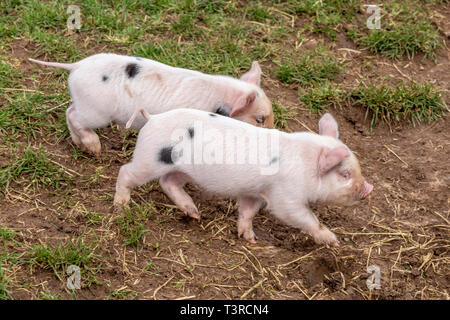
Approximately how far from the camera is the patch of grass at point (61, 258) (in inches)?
218

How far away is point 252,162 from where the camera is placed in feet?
19.4

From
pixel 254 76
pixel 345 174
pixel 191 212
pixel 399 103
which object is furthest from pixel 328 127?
pixel 399 103

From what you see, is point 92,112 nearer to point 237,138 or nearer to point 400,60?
point 237,138

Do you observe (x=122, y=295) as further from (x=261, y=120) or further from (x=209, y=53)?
(x=209, y=53)

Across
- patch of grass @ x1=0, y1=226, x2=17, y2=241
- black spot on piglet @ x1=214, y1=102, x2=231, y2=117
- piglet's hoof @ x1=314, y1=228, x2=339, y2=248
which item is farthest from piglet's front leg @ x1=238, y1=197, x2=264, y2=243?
patch of grass @ x1=0, y1=226, x2=17, y2=241

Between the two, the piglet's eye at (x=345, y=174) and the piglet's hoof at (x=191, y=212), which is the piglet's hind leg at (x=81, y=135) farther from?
the piglet's eye at (x=345, y=174)

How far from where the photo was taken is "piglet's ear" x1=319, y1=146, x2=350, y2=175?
5.81 metres

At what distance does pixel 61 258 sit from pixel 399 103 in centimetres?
431

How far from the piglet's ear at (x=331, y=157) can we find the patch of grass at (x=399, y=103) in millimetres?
2191

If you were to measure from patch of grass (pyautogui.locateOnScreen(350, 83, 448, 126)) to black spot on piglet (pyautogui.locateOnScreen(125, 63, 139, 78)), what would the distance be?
2.76 m

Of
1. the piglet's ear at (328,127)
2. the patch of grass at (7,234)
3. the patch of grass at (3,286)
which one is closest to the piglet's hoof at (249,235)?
the piglet's ear at (328,127)

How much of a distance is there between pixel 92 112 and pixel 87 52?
2.00 m
